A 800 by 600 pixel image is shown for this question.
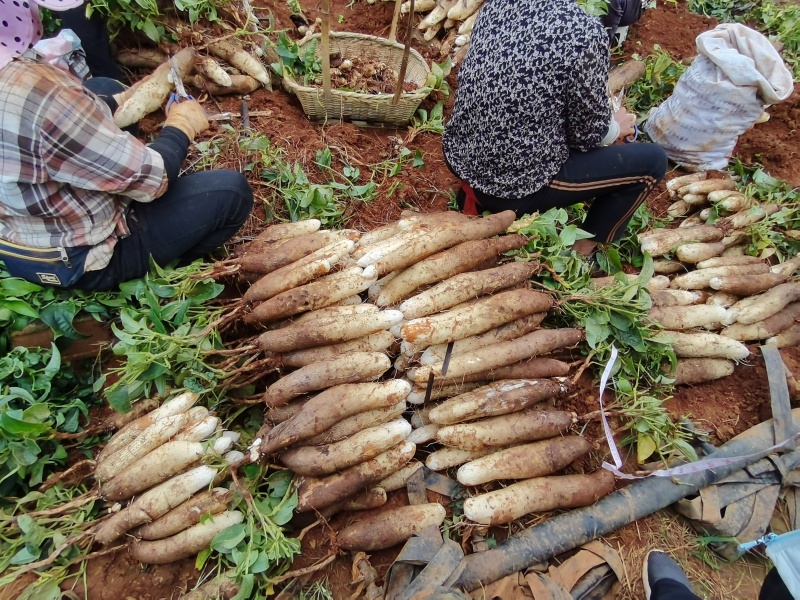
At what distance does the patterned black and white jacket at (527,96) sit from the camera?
2314 millimetres

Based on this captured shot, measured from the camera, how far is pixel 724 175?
12.9ft

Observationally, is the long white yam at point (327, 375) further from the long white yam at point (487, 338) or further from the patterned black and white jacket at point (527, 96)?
the patterned black and white jacket at point (527, 96)

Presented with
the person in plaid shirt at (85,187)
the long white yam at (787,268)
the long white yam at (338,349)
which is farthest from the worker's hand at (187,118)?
the long white yam at (787,268)

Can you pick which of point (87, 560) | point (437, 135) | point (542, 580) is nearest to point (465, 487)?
point (542, 580)

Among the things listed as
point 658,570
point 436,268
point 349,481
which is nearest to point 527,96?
point 436,268

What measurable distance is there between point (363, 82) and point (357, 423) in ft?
10.6

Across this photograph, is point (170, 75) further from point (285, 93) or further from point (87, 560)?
point (87, 560)

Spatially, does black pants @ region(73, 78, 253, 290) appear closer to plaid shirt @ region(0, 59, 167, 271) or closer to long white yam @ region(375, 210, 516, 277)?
plaid shirt @ region(0, 59, 167, 271)

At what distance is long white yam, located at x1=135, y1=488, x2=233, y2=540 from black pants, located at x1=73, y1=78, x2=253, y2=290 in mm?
1198

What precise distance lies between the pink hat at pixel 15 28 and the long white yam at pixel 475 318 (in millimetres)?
1918

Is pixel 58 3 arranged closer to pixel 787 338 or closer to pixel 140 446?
pixel 140 446

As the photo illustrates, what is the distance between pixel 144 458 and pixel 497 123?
7.97 feet

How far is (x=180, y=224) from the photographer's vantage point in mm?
2547

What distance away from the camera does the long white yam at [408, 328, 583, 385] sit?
2291mm
